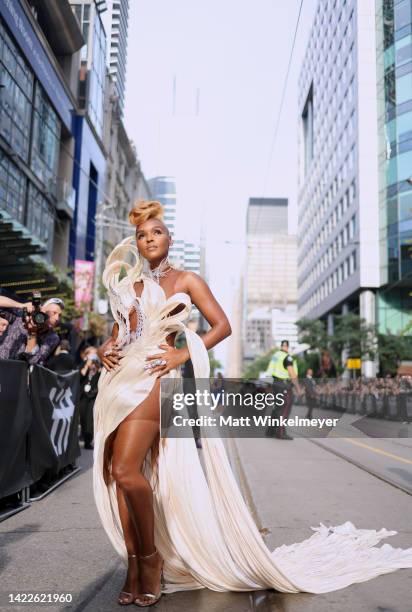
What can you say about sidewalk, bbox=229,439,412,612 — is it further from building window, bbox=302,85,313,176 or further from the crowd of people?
building window, bbox=302,85,313,176

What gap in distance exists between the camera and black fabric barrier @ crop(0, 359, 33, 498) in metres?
4.60

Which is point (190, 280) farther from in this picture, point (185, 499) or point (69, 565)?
point (69, 565)

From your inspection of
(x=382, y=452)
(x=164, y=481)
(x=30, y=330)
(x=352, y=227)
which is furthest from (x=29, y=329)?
(x=352, y=227)

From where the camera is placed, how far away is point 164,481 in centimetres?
282

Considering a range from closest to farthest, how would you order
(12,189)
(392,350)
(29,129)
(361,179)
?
(12,189), (29,129), (392,350), (361,179)

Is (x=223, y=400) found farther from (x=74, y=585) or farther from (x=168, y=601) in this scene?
(x=74, y=585)

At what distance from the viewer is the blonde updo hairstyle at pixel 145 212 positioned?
3.10 m

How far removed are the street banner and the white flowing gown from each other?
2.71 metres

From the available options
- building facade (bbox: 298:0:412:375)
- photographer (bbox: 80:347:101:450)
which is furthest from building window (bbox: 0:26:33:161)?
photographer (bbox: 80:347:101:450)

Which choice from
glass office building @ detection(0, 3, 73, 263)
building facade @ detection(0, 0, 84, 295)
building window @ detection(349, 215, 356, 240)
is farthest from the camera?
building window @ detection(349, 215, 356, 240)

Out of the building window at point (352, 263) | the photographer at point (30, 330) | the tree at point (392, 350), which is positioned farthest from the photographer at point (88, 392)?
the building window at point (352, 263)

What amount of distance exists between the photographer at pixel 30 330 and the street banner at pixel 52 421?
21 centimetres

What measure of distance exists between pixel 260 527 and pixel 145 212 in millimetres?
2452

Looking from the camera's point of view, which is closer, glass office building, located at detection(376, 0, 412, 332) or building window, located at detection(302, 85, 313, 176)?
glass office building, located at detection(376, 0, 412, 332)
